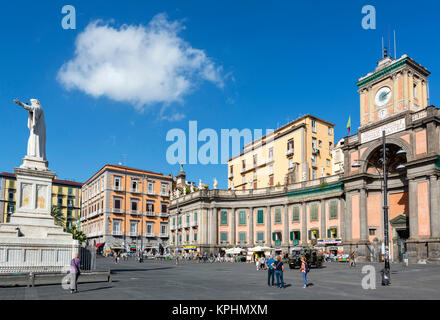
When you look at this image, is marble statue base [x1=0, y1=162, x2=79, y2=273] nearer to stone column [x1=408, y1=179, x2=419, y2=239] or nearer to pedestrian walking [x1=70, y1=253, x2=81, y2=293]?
pedestrian walking [x1=70, y1=253, x2=81, y2=293]

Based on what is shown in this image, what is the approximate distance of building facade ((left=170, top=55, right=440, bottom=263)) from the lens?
37.2 meters

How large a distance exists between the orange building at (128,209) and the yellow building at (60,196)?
2343 cm

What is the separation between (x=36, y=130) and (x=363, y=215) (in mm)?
34965

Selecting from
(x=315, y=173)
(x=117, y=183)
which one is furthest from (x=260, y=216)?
(x=117, y=183)

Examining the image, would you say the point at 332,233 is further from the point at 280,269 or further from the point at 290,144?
the point at 280,269

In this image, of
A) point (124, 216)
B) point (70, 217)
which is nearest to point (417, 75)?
point (124, 216)

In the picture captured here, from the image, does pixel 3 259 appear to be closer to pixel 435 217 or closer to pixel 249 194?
pixel 435 217

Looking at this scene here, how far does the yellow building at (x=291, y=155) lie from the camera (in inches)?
2391

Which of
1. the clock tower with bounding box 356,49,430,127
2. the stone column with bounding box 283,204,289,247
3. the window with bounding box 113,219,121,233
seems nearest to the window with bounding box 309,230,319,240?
the stone column with bounding box 283,204,289,247

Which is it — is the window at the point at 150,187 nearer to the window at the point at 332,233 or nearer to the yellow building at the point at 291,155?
the yellow building at the point at 291,155

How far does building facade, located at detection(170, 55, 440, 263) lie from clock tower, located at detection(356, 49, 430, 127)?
10cm

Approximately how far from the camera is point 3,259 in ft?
55.2

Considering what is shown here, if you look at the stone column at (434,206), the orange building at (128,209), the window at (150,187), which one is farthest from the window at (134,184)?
the stone column at (434,206)

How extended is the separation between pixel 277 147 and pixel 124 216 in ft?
102
